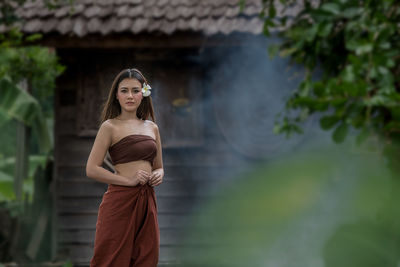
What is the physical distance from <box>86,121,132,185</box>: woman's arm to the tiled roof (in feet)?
14.8

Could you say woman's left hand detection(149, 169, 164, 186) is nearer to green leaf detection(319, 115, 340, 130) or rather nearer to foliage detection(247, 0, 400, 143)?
foliage detection(247, 0, 400, 143)

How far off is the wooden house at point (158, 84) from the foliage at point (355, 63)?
216 cm

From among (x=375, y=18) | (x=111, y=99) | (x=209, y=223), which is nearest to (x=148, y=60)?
(x=209, y=223)

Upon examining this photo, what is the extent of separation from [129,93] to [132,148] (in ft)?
0.52

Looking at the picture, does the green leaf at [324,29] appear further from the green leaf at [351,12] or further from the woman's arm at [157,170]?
the woman's arm at [157,170]

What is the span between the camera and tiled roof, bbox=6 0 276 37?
239 inches

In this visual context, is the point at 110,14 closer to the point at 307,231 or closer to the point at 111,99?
the point at 307,231

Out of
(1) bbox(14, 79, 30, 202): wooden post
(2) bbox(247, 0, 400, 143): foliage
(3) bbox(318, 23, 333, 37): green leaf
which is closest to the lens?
(2) bbox(247, 0, 400, 143): foliage

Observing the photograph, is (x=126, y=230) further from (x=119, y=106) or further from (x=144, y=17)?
(x=144, y=17)

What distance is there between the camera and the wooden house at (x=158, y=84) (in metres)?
6.20

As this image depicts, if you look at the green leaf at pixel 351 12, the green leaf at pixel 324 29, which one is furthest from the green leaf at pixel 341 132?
the green leaf at pixel 351 12

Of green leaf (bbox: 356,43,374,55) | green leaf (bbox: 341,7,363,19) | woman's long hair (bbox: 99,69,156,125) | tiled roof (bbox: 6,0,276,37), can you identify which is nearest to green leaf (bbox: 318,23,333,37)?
green leaf (bbox: 341,7,363,19)

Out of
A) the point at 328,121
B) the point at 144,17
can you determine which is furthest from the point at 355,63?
the point at 144,17

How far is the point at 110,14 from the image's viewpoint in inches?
249
